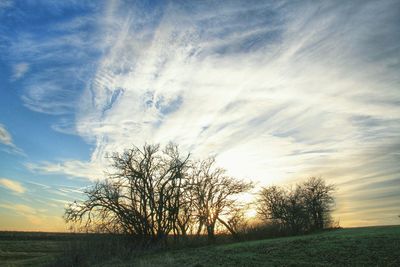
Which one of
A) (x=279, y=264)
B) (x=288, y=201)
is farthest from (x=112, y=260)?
(x=288, y=201)

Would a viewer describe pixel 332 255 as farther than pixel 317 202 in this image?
No

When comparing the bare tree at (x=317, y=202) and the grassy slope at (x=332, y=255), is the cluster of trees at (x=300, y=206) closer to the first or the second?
the bare tree at (x=317, y=202)

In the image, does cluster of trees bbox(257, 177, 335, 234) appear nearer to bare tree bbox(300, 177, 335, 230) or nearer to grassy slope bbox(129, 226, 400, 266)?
bare tree bbox(300, 177, 335, 230)

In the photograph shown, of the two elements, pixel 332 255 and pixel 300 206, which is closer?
pixel 332 255

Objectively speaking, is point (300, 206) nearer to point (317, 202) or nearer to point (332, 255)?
point (317, 202)

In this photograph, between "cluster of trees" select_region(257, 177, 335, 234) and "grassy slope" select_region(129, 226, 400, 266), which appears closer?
"grassy slope" select_region(129, 226, 400, 266)

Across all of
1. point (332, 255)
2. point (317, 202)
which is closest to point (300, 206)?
point (317, 202)

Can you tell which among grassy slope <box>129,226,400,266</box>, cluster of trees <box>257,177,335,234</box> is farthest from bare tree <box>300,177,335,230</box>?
grassy slope <box>129,226,400,266</box>

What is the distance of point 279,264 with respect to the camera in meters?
16.1

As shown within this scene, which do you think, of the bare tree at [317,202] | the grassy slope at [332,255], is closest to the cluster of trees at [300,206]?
the bare tree at [317,202]

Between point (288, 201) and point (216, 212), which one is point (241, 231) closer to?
point (216, 212)

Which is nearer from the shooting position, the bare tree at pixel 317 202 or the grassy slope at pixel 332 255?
the grassy slope at pixel 332 255

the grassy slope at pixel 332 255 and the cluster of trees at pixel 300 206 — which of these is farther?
the cluster of trees at pixel 300 206

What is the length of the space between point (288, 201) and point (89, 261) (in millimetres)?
48273
